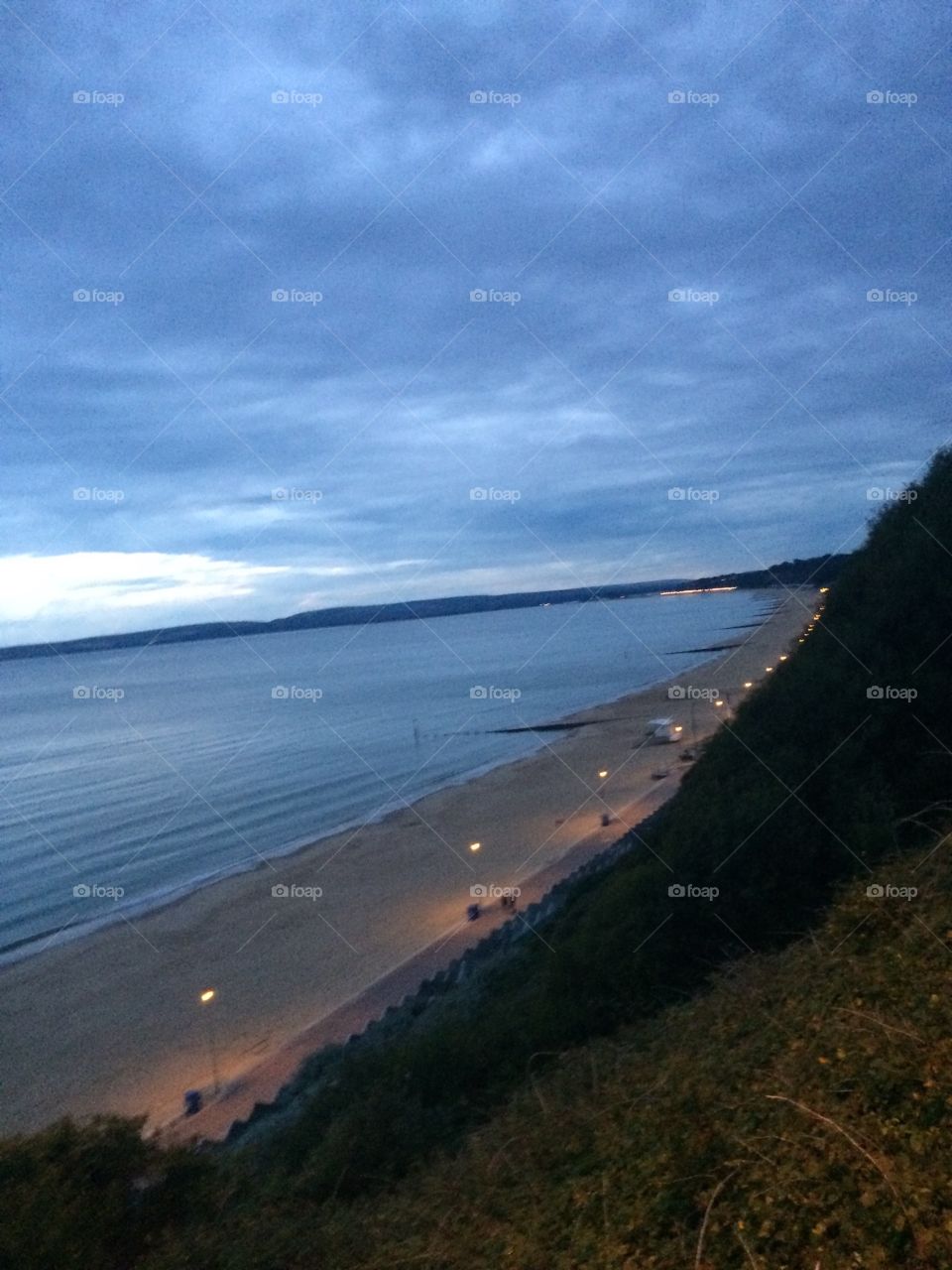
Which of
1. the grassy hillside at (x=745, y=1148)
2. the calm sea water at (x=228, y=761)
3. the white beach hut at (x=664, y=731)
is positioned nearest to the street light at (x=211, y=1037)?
the calm sea water at (x=228, y=761)

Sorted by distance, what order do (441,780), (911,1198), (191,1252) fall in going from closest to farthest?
(911,1198), (191,1252), (441,780)

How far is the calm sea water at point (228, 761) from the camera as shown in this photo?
28.5 metres

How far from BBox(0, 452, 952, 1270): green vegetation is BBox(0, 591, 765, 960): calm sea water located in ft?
59.8

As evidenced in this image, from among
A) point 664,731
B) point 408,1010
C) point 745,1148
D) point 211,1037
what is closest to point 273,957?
point 211,1037

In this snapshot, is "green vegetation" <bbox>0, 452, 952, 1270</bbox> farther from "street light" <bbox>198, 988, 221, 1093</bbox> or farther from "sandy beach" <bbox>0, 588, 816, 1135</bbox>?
"sandy beach" <bbox>0, 588, 816, 1135</bbox>

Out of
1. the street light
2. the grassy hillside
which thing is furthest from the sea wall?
the grassy hillside

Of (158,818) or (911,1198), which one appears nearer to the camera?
(911,1198)

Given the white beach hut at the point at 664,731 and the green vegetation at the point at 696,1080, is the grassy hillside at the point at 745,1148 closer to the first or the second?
the green vegetation at the point at 696,1080

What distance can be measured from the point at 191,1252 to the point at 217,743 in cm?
4969

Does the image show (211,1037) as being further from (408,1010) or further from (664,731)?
(664,731)

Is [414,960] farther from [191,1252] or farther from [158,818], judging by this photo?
[158,818]

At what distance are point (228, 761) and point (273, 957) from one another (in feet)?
87.9

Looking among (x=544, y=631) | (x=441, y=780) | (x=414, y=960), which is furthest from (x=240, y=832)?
(x=544, y=631)

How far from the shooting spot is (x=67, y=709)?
287 ft
